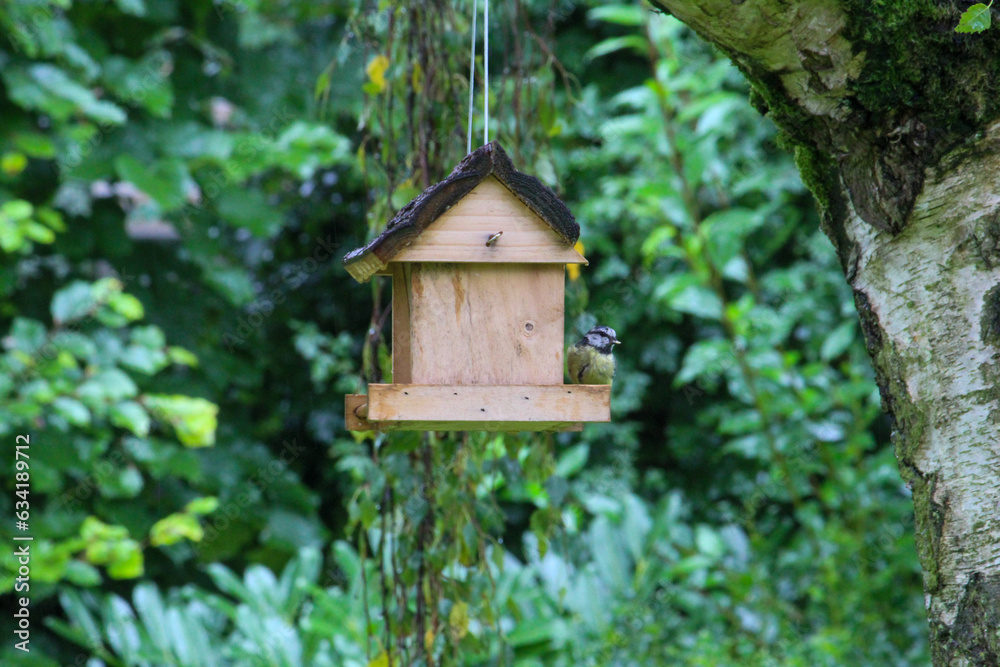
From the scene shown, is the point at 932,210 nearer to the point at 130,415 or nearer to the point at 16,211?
the point at 130,415

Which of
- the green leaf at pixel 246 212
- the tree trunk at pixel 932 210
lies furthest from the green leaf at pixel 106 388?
the tree trunk at pixel 932 210

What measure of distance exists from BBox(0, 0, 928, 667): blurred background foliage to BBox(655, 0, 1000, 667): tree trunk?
1.02 m

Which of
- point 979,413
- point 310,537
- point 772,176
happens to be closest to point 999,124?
point 979,413

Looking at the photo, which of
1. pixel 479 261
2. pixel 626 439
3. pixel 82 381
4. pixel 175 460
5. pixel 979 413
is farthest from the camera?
pixel 626 439

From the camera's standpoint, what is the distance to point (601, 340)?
63.7 inches

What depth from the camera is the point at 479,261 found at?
4.68ft

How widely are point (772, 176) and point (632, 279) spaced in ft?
2.42

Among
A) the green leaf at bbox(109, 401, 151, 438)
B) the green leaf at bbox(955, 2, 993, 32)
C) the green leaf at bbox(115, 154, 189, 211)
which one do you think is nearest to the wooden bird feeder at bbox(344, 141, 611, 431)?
the green leaf at bbox(955, 2, 993, 32)

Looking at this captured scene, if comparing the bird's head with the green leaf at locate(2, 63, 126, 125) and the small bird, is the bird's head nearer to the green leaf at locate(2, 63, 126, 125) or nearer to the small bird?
the small bird

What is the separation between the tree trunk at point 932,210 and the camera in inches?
47.5

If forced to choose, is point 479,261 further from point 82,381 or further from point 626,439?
point 626,439

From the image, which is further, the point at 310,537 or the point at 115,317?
the point at 310,537

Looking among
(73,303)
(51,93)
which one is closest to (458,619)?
(73,303)

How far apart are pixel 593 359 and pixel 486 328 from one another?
0.23 m
